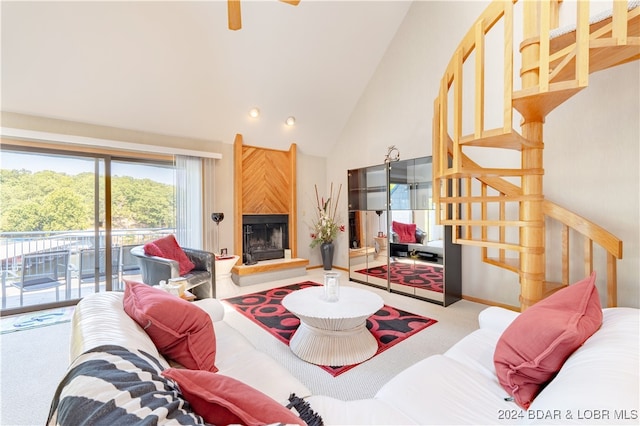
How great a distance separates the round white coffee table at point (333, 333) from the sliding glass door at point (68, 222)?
2.72 m

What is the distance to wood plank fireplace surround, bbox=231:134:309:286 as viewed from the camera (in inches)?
179

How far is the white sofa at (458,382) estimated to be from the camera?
0.76 meters

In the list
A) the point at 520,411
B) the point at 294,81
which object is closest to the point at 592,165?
the point at 520,411

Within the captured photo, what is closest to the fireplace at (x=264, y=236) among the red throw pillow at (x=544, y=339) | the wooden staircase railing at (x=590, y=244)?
the wooden staircase railing at (x=590, y=244)

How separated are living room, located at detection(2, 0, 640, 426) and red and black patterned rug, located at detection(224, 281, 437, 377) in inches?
46.3

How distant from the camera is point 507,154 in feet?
10.2

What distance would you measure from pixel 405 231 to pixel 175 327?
3.18 meters

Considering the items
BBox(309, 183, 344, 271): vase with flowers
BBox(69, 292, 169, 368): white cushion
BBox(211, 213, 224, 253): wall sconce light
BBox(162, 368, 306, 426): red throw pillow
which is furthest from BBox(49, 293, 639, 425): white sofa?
BBox(309, 183, 344, 271): vase with flowers

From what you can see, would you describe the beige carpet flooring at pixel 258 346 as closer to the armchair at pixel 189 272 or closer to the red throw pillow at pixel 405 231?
the armchair at pixel 189 272

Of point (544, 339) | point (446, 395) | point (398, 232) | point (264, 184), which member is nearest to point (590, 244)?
point (544, 339)

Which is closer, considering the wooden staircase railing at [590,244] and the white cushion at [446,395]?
the white cushion at [446,395]

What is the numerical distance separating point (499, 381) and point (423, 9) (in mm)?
4457

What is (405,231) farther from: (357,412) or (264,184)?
(357,412)

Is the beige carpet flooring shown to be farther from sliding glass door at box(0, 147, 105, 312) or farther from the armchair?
sliding glass door at box(0, 147, 105, 312)
